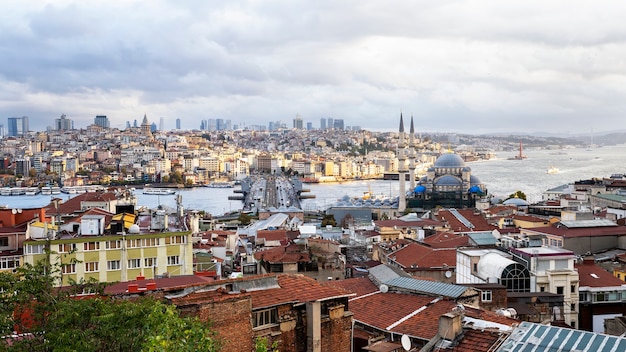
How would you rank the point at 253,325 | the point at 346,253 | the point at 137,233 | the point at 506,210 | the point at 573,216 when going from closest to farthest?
the point at 253,325 → the point at 137,233 → the point at 346,253 → the point at 573,216 → the point at 506,210

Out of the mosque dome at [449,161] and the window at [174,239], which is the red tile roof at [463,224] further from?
the mosque dome at [449,161]

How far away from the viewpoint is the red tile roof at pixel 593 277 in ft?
25.1

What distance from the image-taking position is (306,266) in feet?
29.5

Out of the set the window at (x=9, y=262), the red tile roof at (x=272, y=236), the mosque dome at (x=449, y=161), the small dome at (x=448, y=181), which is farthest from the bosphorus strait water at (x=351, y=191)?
the window at (x=9, y=262)

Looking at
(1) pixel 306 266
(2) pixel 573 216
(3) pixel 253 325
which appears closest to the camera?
(3) pixel 253 325

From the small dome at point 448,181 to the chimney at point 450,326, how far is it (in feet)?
87.0

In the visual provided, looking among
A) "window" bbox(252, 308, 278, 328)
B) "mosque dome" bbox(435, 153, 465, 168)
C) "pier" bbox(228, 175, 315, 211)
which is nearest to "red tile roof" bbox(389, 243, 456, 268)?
"window" bbox(252, 308, 278, 328)

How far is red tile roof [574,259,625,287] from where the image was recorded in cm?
764

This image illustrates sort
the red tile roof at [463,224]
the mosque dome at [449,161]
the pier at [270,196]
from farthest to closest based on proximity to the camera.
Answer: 1. the pier at [270,196]
2. the mosque dome at [449,161]
3. the red tile roof at [463,224]

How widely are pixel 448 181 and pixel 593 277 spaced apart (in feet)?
73.0

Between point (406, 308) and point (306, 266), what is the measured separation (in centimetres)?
423

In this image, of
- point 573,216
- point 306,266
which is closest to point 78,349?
point 306,266

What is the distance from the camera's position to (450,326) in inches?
139

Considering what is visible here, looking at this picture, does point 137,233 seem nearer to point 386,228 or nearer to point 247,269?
point 247,269
